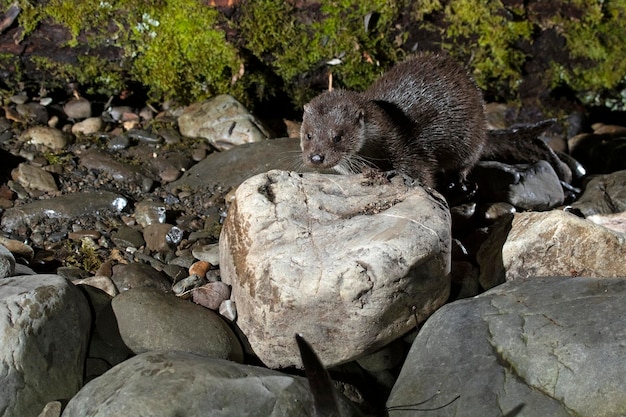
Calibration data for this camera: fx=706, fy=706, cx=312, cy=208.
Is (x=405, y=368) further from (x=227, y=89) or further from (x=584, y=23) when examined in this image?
(x=584, y=23)

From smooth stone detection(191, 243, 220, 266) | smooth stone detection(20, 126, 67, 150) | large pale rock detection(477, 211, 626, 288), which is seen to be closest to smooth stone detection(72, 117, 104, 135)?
smooth stone detection(20, 126, 67, 150)

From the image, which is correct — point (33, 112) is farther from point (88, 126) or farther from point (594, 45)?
point (594, 45)

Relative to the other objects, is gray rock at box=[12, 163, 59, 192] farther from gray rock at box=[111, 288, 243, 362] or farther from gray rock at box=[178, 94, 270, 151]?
gray rock at box=[111, 288, 243, 362]

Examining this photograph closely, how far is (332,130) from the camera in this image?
531cm

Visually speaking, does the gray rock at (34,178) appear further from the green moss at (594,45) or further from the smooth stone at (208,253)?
the green moss at (594,45)

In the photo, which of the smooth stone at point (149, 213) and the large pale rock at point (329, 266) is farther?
the smooth stone at point (149, 213)

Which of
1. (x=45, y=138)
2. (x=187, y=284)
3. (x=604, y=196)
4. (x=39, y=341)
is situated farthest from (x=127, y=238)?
(x=604, y=196)

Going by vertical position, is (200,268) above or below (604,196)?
above

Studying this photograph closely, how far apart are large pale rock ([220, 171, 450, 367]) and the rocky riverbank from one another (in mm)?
11

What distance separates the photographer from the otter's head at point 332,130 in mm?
5309

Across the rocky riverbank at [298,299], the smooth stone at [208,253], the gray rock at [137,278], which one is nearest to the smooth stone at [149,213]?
the rocky riverbank at [298,299]

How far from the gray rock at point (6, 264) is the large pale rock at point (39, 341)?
232mm

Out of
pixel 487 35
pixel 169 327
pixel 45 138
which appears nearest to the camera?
pixel 169 327

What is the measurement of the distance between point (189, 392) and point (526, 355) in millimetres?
1707
